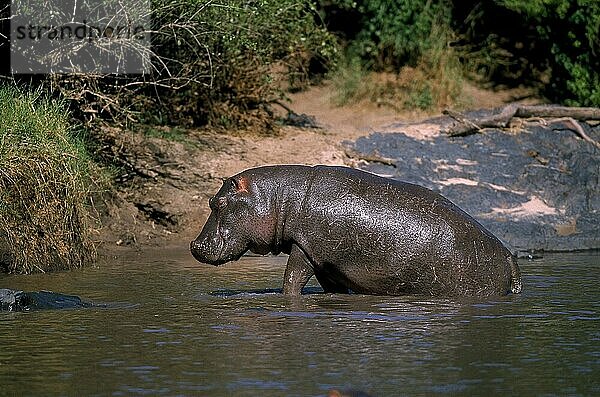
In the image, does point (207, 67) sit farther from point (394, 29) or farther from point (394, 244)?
point (394, 244)

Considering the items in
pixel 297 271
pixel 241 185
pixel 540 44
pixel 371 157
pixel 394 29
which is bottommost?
pixel 371 157

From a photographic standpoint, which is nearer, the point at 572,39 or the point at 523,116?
the point at 523,116

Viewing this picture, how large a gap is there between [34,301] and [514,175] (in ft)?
25.9

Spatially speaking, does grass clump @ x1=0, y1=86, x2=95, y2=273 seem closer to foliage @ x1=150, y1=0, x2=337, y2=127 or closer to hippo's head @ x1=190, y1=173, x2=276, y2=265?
hippo's head @ x1=190, y1=173, x2=276, y2=265

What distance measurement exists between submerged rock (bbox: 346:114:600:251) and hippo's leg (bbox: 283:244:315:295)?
454cm

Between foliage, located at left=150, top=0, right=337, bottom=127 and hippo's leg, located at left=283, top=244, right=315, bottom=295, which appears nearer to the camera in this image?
hippo's leg, located at left=283, top=244, right=315, bottom=295

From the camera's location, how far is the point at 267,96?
16.1 metres

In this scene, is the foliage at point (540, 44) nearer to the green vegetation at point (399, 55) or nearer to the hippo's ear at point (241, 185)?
the green vegetation at point (399, 55)

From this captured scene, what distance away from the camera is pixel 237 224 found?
8328 mm

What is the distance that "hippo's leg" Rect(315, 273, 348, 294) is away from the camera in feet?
27.9

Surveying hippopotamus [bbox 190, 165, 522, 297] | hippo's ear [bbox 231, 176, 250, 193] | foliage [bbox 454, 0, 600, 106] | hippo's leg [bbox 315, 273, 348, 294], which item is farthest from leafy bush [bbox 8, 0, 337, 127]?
hippo's leg [bbox 315, 273, 348, 294]

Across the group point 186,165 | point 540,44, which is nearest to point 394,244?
point 186,165

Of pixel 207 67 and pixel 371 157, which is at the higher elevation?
pixel 207 67

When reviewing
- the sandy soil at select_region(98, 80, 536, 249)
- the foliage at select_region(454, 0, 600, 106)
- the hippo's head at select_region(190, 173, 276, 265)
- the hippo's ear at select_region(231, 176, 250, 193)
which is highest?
the foliage at select_region(454, 0, 600, 106)
